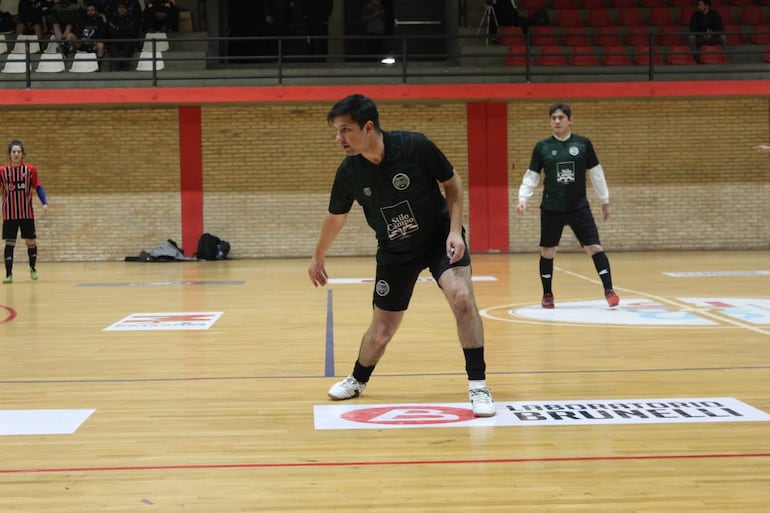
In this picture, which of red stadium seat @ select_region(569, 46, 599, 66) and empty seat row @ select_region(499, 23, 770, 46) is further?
empty seat row @ select_region(499, 23, 770, 46)

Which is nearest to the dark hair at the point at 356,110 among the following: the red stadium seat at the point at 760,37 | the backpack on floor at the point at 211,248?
the backpack on floor at the point at 211,248

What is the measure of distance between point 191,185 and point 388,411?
52.5ft

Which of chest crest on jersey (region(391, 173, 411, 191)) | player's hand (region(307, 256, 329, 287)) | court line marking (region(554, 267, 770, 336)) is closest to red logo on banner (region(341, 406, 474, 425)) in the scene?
player's hand (region(307, 256, 329, 287))

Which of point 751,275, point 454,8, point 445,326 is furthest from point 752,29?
point 445,326

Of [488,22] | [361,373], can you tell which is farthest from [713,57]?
[361,373]

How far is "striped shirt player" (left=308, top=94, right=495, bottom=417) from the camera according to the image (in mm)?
4793

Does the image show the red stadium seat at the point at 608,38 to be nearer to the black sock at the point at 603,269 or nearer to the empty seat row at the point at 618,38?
the empty seat row at the point at 618,38

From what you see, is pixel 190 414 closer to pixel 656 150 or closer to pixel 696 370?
pixel 696 370

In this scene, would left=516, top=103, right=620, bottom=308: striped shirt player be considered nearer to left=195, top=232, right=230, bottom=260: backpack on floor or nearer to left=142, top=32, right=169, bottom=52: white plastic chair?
left=195, top=232, right=230, bottom=260: backpack on floor

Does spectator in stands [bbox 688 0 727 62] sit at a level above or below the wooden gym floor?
above

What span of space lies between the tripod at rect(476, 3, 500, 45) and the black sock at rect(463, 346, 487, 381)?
1644cm

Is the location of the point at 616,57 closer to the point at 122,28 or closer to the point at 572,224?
the point at 122,28

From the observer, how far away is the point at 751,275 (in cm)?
1368

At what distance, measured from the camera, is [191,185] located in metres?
20.3
